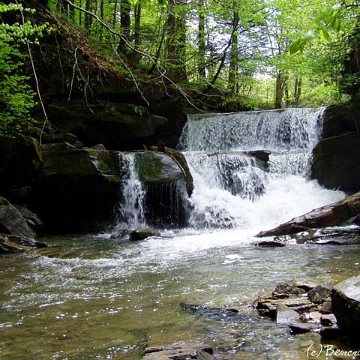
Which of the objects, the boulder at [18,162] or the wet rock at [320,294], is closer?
the wet rock at [320,294]

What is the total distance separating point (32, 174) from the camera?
11.3 m

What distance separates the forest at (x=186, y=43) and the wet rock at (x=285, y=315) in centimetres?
530

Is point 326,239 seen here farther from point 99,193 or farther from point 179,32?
point 179,32

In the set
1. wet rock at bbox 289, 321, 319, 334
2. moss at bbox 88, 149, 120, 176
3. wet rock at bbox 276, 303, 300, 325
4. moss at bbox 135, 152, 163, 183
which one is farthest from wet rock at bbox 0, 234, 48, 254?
wet rock at bbox 289, 321, 319, 334

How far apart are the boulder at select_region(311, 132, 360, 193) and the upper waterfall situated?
2258 millimetres

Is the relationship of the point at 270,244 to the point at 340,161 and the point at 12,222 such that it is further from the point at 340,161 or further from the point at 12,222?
the point at 340,161

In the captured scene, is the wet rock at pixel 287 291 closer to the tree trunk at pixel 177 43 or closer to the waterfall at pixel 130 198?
the waterfall at pixel 130 198

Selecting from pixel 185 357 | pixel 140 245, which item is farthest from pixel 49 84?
pixel 185 357

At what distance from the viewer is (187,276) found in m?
6.03

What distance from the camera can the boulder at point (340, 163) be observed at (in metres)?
13.5

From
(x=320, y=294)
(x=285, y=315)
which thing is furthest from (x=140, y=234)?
(x=285, y=315)

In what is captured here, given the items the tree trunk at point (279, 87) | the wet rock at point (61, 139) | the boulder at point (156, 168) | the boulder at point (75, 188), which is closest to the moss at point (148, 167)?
the boulder at point (156, 168)

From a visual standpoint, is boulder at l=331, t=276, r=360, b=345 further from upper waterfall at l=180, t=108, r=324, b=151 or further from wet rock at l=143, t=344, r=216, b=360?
upper waterfall at l=180, t=108, r=324, b=151

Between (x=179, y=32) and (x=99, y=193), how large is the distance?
795 centimetres
